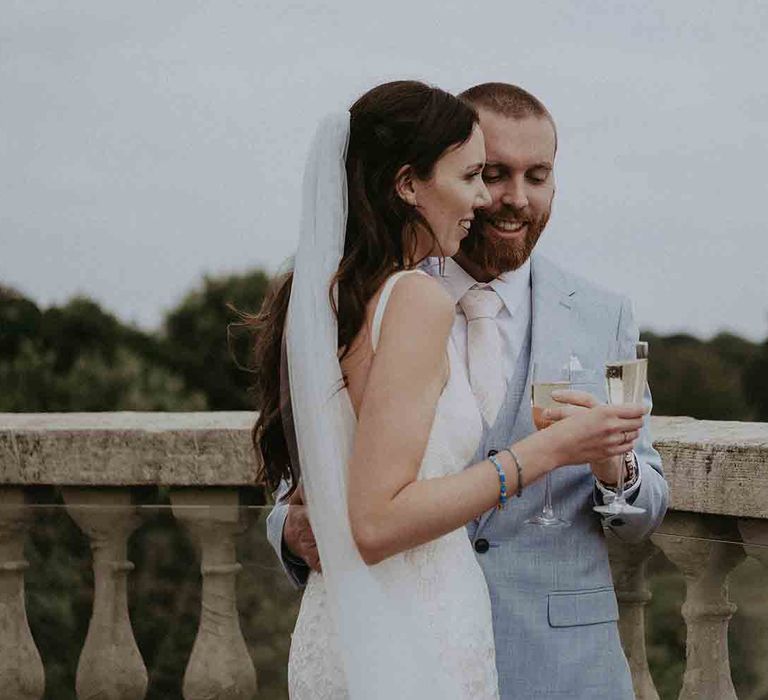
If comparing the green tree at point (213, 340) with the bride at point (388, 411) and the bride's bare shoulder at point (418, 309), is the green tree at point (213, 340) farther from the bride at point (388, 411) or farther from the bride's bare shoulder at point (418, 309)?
the bride's bare shoulder at point (418, 309)

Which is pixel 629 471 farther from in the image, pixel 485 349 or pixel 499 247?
pixel 499 247

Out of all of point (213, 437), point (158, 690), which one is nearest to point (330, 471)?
point (213, 437)

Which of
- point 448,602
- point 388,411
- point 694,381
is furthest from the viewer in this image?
point 694,381

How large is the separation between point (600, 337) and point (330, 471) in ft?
2.55

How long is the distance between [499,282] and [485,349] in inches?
6.7

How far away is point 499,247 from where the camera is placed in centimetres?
312

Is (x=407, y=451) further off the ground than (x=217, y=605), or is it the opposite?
(x=407, y=451)

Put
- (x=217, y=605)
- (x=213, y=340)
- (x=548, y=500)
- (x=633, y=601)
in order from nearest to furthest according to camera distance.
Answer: (x=548, y=500)
(x=633, y=601)
(x=217, y=605)
(x=213, y=340)

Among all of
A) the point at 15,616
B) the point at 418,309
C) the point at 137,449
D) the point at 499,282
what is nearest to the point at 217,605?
the point at 137,449

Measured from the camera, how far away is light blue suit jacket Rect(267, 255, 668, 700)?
297 cm

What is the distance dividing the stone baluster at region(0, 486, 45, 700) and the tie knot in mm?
1765

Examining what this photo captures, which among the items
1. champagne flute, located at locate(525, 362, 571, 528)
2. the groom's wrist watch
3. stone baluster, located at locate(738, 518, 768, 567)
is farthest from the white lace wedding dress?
stone baluster, located at locate(738, 518, 768, 567)

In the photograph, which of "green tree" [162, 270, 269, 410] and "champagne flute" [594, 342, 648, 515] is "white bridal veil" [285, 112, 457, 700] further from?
"green tree" [162, 270, 269, 410]

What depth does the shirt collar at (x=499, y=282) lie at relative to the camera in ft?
10.3
